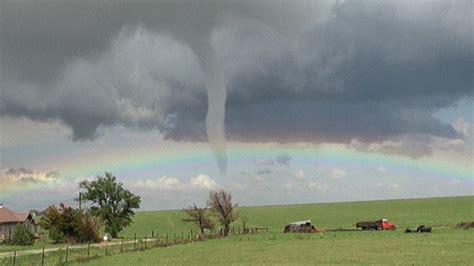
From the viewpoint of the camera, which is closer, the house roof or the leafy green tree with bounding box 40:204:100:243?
the leafy green tree with bounding box 40:204:100:243

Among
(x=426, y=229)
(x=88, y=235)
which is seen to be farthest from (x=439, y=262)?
(x=88, y=235)

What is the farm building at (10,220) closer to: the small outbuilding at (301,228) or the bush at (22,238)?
Result: the bush at (22,238)

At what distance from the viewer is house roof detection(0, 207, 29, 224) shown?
98481 millimetres

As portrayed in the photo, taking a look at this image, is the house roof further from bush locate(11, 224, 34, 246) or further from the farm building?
bush locate(11, 224, 34, 246)

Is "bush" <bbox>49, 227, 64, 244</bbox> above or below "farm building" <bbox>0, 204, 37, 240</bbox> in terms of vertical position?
below

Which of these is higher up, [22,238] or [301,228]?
[301,228]

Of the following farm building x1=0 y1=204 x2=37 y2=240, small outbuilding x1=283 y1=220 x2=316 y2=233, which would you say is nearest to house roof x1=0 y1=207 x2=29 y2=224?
farm building x1=0 y1=204 x2=37 y2=240

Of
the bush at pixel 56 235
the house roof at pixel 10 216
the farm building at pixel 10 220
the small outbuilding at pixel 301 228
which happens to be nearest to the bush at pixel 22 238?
the bush at pixel 56 235

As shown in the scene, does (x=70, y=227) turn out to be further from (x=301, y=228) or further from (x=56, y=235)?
(x=301, y=228)

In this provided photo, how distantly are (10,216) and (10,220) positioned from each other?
2.33m

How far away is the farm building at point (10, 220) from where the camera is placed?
9688 cm

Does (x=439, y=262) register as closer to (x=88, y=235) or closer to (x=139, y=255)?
(x=139, y=255)

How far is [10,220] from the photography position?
99.2 meters

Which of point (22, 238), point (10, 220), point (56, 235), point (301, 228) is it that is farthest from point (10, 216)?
point (301, 228)
